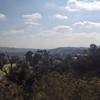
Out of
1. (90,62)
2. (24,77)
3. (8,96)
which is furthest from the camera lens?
(90,62)

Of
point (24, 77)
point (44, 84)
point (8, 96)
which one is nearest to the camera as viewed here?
point (8, 96)

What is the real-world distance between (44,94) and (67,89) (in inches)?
32.7

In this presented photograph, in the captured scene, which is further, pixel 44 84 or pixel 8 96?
pixel 44 84

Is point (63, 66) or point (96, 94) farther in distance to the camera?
point (63, 66)

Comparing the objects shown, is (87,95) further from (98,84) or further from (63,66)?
(63,66)

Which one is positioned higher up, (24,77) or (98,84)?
(98,84)

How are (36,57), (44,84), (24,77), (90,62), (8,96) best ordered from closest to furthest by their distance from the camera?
(8,96), (44,84), (24,77), (90,62), (36,57)

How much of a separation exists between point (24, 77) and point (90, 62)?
83.0 ft

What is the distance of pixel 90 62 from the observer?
62500 millimetres

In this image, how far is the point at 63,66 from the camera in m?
62.5

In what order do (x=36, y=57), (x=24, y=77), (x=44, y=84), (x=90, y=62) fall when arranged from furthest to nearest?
1. (x=36, y=57)
2. (x=90, y=62)
3. (x=24, y=77)
4. (x=44, y=84)

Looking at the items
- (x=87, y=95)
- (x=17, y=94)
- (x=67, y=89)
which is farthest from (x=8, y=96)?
(x=87, y=95)

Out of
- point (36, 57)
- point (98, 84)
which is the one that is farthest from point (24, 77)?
point (36, 57)

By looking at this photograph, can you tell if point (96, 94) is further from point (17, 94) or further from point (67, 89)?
point (17, 94)
